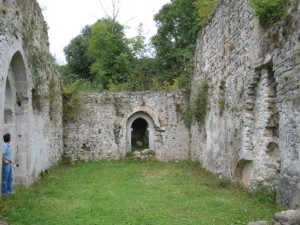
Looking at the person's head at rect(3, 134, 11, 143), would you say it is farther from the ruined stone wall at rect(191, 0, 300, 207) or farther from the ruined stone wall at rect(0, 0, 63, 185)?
the ruined stone wall at rect(191, 0, 300, 207)

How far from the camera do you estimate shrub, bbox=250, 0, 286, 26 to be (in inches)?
293

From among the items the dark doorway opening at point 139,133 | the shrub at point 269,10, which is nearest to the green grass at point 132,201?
the shrub at point 269,10

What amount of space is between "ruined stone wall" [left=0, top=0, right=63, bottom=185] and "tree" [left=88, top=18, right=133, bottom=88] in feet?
41.9

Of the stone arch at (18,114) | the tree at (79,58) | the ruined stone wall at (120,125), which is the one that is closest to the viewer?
the stone arch at (18,114)

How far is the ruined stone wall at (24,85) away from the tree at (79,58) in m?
18.5

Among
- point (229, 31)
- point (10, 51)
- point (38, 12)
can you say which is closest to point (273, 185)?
point (229, 31)

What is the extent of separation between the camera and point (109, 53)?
26047 mm

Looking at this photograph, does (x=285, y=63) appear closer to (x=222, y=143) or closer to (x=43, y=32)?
(x=222, y=143)

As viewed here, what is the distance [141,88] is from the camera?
792 inches

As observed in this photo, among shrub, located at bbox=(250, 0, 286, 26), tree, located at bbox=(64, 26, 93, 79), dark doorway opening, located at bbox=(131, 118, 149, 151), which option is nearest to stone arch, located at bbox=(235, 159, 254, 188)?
shrub, located at bbox=(250, 0, 286, 26)

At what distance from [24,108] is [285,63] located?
255 inches

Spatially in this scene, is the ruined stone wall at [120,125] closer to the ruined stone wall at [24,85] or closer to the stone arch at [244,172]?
the ruined stone wall at [24,85]

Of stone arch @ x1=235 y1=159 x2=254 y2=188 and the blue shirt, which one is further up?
the blue shirt

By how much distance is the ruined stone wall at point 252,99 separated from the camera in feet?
21.3
